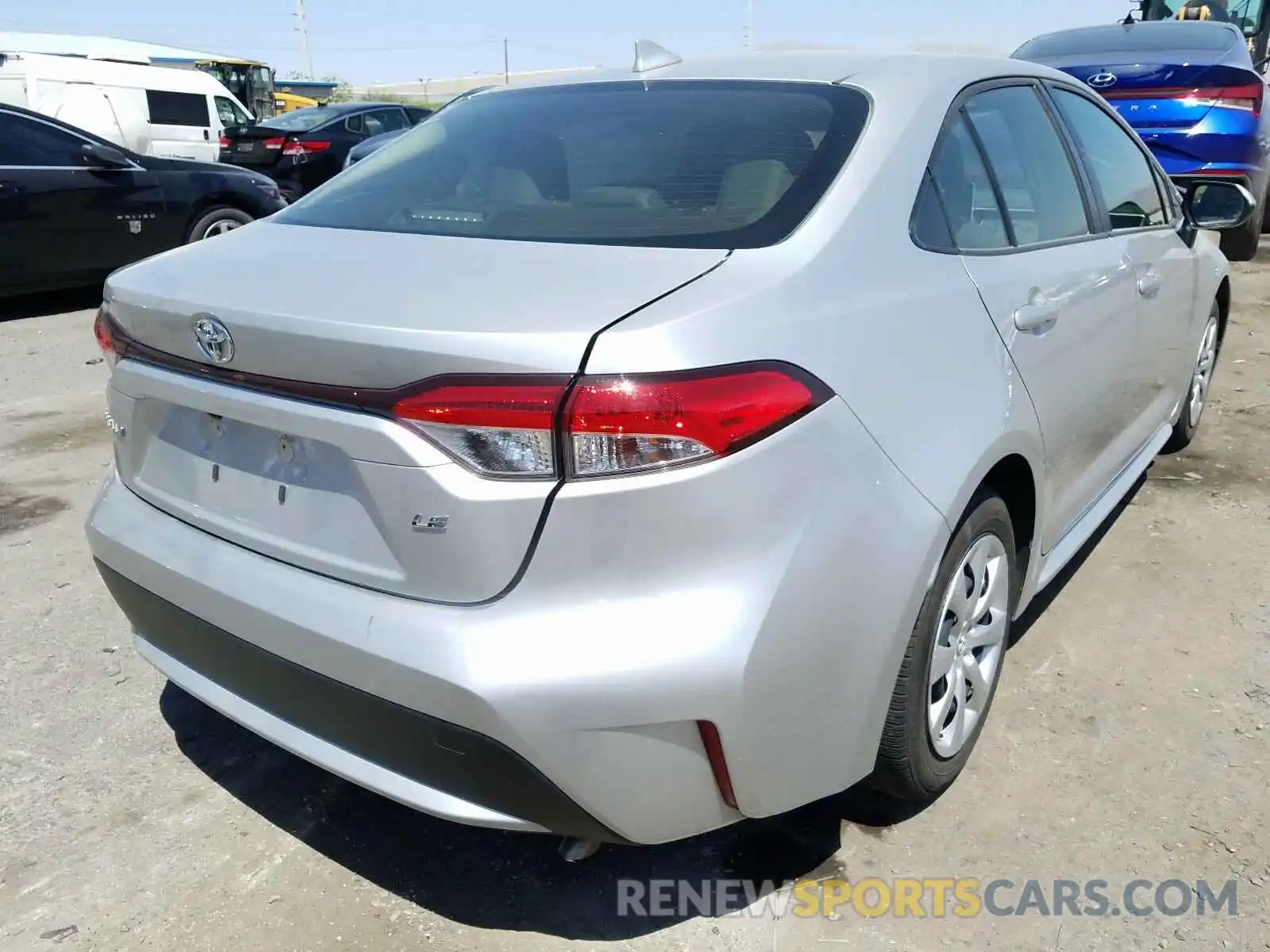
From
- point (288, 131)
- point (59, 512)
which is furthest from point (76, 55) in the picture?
point (59, 512)

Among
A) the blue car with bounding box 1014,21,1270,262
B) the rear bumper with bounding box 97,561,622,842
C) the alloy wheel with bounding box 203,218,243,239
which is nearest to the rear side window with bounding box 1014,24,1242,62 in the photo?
the blue car with bounding box 1014,21,1270,262

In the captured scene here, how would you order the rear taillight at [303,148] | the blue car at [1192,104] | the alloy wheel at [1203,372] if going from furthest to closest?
the rear taillight at [303,148] < the blue car at [1192,104] < the alloy wheel at [1203,372]

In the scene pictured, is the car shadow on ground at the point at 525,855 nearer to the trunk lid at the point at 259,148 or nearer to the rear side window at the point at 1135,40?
the rear side window at the point at 1135,40

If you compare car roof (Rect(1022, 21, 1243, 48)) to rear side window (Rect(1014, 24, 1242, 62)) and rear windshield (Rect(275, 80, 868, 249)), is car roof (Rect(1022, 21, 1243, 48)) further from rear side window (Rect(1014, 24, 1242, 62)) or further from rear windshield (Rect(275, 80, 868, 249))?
rear windshield (Rect(275, 80, 868, 249))

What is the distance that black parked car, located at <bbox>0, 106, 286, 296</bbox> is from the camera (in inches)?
293

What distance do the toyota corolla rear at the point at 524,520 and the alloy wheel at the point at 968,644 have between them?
34 cm

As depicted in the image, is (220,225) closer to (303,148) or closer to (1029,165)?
(303,148)

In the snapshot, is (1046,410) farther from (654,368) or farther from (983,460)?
(654,368)

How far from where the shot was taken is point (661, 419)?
161 centimetres

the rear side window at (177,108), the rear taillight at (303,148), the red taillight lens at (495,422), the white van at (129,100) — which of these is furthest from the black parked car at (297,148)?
the red taillight lens at (495,422)

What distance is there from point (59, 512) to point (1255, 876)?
4.08 meters

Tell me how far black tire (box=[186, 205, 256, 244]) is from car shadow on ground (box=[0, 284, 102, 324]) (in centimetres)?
90

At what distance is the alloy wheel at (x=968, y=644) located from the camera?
226cm

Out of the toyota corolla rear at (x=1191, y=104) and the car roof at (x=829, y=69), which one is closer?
the car roof at (x=829, y=69)
